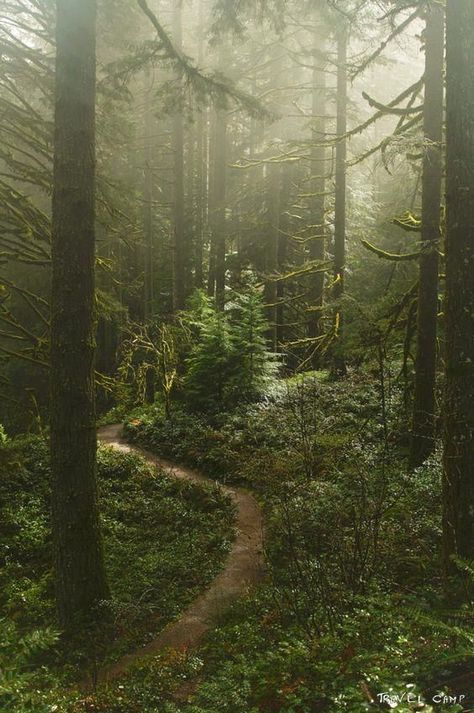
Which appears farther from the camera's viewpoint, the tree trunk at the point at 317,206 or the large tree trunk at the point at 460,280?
the tree trunk at the point at 317,206

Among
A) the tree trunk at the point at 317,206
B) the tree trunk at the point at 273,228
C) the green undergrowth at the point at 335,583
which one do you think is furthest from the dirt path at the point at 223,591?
the tree trunk at the point at 273,228

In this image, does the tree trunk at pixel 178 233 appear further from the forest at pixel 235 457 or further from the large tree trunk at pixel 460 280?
the large tree trunk at pixel 460 280

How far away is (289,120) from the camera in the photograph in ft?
74.0

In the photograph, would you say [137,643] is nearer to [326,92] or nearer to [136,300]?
[326,92]

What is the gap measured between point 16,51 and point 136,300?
20013 mm

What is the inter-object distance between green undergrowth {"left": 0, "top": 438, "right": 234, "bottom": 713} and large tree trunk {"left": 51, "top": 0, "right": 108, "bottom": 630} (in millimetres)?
1138

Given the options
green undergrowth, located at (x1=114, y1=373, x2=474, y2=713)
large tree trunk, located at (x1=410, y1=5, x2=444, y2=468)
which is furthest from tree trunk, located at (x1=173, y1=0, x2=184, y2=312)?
large tree trunk, located at (x1=410, y1=5, x2=444, y2=468)

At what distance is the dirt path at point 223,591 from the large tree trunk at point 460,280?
12.1ft

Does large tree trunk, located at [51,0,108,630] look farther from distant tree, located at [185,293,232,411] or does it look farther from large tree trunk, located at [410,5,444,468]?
distant tree, located at [185,293,232,411]

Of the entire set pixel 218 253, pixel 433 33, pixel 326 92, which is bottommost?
pixel 218 253

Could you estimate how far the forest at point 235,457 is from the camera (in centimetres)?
429

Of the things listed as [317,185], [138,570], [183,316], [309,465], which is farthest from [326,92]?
[138,570]

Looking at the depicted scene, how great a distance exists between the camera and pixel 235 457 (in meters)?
12.5

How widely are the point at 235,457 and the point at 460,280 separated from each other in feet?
28.3
